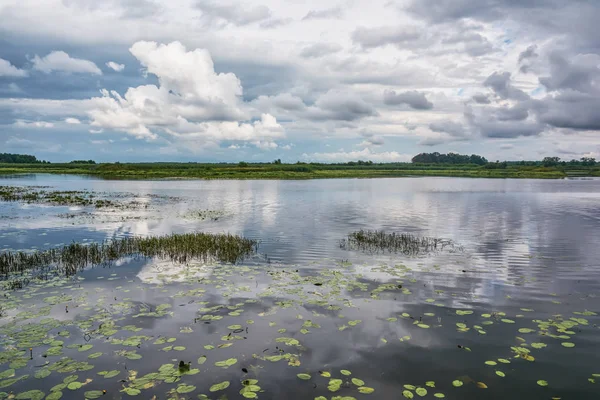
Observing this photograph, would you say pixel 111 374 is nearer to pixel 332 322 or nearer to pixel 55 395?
pixel 55 395

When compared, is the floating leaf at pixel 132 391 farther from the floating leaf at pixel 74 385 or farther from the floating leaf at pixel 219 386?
the floating leaf at pixel 219 386

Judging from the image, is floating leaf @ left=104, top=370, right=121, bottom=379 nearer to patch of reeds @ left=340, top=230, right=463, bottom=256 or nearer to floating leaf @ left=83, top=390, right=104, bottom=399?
floating leaf @ left=83, top=390, right=104, bottom=399

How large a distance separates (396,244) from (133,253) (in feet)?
54.7

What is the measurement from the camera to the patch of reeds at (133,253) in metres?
19.9

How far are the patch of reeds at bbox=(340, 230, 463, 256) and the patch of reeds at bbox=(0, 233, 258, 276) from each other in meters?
6.97

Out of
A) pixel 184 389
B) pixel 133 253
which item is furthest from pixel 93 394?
pixel 133 253

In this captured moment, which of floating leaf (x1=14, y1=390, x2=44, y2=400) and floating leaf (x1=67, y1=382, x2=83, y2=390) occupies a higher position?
floating leaf (x1=67, y1=382, x2=83, y2=390)

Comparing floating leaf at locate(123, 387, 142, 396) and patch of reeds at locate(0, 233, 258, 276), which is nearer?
floating leaf at locate(123, 387, 142, 396)

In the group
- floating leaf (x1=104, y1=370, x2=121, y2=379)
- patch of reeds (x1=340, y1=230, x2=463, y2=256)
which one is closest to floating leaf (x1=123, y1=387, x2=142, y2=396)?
floating leaf (x1=104, y1=370, x2=121, y2=379)

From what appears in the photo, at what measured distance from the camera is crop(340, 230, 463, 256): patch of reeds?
2494 cm

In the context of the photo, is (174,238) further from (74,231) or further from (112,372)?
(112,372)

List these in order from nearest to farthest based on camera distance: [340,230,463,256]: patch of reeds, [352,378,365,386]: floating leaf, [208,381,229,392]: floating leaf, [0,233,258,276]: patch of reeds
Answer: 1. [208,381,229,392]: floating leaf
2. [352,378,365,386]: floating leaf
3. [0,233,258,276]: patch of reeds
4. [340,230,463,256]: patch of reeds

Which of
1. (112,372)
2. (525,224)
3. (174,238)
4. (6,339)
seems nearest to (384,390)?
(112,372)

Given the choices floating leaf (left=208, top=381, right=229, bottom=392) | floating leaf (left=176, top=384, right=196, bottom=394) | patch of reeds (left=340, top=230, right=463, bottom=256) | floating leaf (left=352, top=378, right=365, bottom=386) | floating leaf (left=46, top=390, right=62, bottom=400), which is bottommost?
floating leaf (left=352, top=378, right=365, bottom=386)
